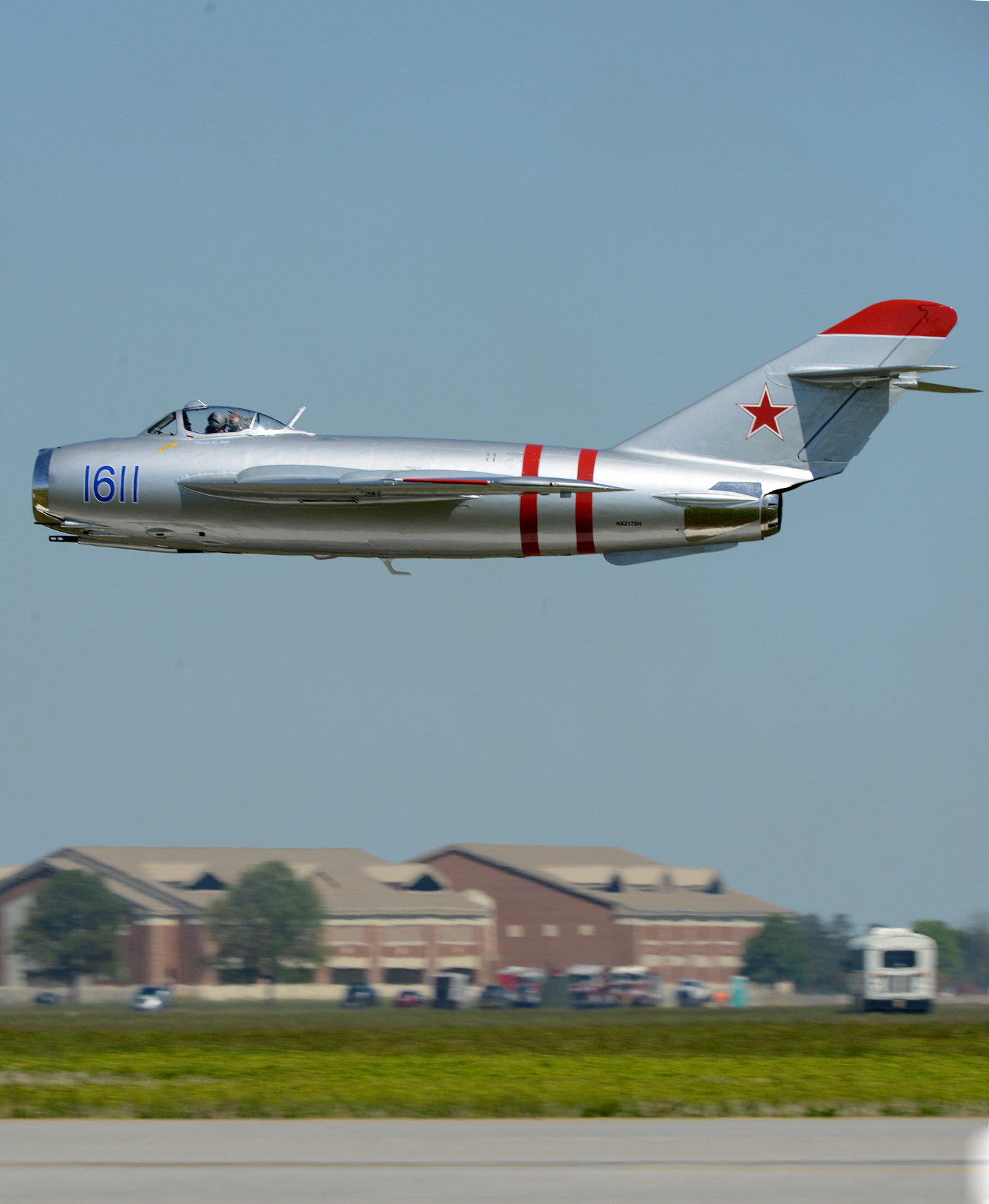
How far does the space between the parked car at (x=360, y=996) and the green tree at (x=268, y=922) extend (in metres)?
2.49

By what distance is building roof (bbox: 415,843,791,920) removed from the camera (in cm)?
4819

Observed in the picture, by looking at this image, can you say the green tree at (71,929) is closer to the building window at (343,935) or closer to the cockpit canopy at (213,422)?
the building window at (343,935)

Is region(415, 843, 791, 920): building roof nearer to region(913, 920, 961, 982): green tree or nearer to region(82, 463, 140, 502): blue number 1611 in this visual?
region(913, 920, 961, 982): green tree

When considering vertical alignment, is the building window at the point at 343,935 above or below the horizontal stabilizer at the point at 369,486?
below

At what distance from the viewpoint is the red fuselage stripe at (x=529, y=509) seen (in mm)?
18969

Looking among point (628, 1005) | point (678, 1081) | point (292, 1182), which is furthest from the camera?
point (628, 1005)

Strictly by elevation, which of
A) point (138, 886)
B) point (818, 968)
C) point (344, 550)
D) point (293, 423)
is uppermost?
point (293, 423)

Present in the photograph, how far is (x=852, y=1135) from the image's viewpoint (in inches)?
485

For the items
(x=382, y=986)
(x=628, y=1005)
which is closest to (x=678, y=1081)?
(x=628, y=1005)

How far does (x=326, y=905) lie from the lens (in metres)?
46.5

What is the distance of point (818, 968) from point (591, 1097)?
34760 millimetres

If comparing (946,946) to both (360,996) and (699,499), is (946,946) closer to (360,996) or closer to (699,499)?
(360,996)

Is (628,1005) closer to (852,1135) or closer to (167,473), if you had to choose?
(167,473)

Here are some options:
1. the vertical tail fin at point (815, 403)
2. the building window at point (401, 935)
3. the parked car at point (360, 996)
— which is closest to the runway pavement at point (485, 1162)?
the vertical tail fin at point (815, 403)
